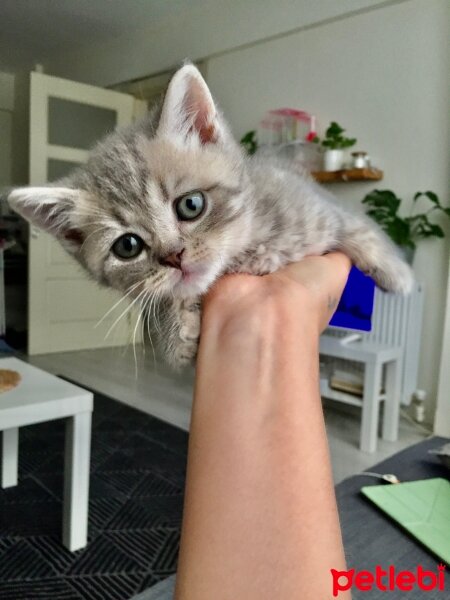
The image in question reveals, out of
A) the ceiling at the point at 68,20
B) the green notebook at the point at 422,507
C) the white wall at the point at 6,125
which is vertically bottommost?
the green notebook at the point at 422,507

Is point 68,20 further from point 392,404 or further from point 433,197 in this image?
point 392,404

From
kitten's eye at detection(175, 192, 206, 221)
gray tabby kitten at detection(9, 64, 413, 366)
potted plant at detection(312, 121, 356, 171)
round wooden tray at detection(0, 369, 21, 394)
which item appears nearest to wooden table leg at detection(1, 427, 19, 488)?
round wooden tray at detection(0, 369, 21, 394)

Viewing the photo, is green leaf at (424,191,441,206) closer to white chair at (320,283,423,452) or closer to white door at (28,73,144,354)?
white chair at (320,283,423,452)

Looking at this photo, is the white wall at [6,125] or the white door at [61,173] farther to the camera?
the white wall at [6,125]

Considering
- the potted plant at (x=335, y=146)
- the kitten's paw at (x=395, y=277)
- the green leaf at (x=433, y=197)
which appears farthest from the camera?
the potted plant at (x=335, y=146)

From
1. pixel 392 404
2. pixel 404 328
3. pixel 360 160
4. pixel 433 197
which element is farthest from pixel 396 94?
pixel 392 404

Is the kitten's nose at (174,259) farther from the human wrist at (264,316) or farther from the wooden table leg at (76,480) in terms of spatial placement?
the wooden table leg at (76,480)

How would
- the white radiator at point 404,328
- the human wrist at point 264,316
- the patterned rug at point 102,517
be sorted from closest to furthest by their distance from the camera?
the human wrist at point 264,316, the patterned rug at point 102,517, the white radiator at point 404,328

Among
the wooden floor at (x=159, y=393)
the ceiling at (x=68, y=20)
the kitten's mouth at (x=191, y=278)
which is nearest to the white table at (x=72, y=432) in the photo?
the wooden floor at (x=159, y=393)
